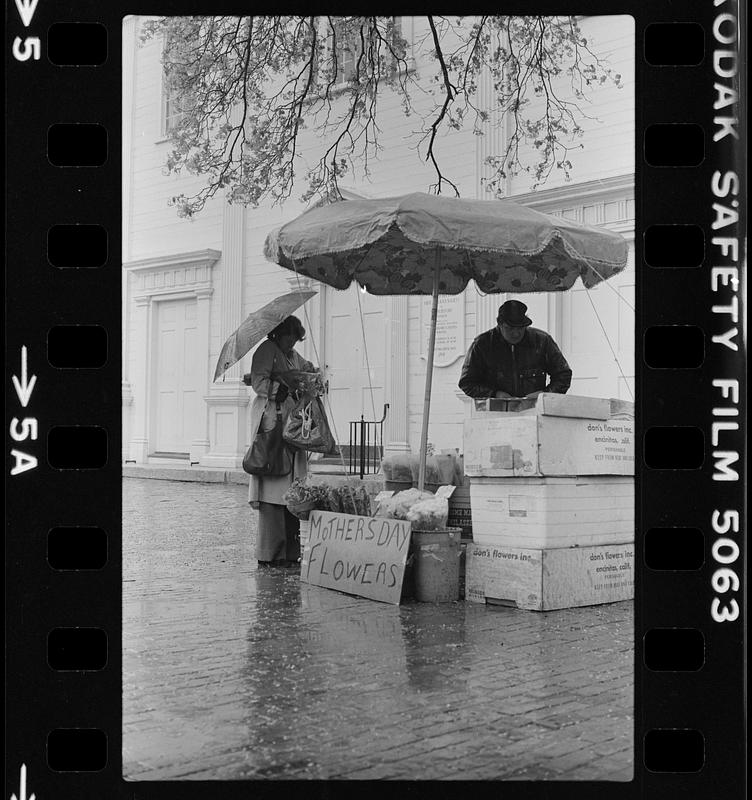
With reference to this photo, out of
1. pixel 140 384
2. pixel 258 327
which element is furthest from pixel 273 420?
pixel 140 384

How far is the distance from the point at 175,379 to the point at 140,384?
0.68m

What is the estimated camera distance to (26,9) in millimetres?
3004

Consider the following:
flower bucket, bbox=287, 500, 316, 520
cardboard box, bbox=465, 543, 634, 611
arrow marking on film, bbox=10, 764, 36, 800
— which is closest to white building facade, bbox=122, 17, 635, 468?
flower bucket, bbox=287, 500, 316, 520

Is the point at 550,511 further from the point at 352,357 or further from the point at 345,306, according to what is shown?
the point at 345,306

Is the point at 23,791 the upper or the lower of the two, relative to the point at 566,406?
lower

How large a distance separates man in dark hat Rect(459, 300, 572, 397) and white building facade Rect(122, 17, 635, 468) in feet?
7.07

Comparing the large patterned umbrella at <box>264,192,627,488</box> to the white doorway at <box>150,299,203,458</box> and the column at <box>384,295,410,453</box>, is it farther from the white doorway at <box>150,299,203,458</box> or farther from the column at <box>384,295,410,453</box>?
the white doorway at <box>150,299,203,458</box>

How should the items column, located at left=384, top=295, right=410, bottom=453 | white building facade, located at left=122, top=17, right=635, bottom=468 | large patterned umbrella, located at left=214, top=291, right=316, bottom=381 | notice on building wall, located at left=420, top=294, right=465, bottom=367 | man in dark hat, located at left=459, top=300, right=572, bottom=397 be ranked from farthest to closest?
column, located at left=384, top=295, right=410, bottom=453
notice on building wall, located at left=420, top=294, right=465, bottom=367
white building facade, located at left=122, top=17, right=635, bottom=468
man in dark hat, located at left=459, top=300, right=572, bottom=397
large patterned umbrella, located at left=214, top=291, right=316, bottom=381

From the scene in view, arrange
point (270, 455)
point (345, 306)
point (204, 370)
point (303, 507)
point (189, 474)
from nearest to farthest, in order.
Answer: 1. point (303, 507)
2. point (270, 455)
3. point (345, 306)
4. point (189, 474)
5. point (204, 370)

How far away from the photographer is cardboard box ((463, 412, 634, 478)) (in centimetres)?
635

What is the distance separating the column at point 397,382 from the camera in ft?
46.1

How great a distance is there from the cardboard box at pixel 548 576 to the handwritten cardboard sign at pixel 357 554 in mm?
473

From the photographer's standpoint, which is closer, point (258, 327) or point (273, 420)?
point (258, 327)

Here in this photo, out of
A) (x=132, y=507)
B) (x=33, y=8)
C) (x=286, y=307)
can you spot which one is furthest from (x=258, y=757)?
(x=132, y=507)
